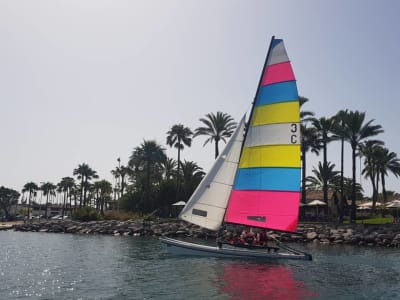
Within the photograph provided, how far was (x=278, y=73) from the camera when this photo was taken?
94.8 feet

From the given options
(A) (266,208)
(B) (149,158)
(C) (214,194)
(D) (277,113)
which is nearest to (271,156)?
(D) (277,113)

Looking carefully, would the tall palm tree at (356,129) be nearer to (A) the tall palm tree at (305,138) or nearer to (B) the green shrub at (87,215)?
(A) the tall palm tree at (305,138)

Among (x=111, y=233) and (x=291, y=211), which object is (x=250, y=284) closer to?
(x=291, y=211)

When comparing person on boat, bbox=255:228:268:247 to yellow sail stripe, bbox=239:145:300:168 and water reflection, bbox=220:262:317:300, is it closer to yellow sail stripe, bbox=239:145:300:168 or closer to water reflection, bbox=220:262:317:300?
water reflection, bbox=220:262:317:300

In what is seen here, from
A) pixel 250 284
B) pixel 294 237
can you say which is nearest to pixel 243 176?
pixel 250 284

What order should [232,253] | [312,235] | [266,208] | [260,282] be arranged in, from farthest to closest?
[312,235]
[266,208]
[232,253]
[260,282]

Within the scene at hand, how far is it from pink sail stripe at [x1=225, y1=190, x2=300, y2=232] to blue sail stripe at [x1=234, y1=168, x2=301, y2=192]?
34 centimetres

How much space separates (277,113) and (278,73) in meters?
2.72

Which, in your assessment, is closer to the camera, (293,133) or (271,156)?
(293,133)

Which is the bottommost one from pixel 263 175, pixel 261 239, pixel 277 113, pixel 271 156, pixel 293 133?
pixel 261 239

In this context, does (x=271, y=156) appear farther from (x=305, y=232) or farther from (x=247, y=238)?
(x=305, y=232)

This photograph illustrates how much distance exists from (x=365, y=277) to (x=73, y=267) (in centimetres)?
1784

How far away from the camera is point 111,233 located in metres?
61.2

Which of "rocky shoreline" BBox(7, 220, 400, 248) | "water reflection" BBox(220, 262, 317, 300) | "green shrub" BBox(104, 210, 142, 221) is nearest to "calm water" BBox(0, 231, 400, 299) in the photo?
"water reflection" BBox(220, 262, 317, 300)
